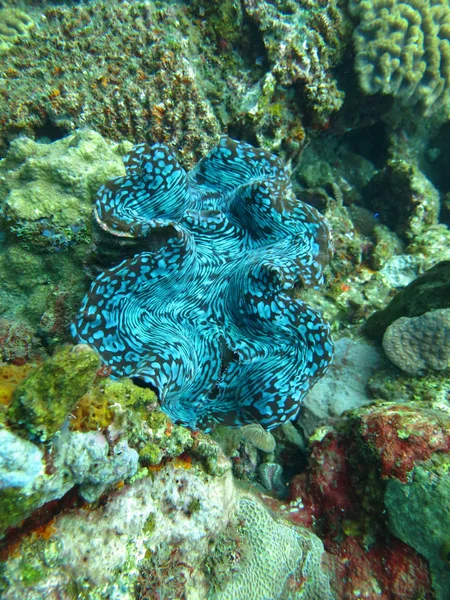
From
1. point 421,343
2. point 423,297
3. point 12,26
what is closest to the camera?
point 421,343

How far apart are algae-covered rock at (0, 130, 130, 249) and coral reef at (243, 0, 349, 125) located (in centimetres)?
250

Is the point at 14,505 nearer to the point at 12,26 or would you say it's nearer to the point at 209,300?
the point at 209,300

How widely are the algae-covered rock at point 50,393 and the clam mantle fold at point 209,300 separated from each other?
2.00 feet

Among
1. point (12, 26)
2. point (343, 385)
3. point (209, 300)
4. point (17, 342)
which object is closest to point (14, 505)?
point (17, 342)

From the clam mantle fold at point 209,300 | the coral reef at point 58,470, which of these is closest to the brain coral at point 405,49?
the clam mantle fold at point 209,300

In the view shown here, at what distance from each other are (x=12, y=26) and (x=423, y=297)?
5.41 metres

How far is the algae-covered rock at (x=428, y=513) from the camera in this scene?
229cm

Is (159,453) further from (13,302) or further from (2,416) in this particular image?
(13,302)

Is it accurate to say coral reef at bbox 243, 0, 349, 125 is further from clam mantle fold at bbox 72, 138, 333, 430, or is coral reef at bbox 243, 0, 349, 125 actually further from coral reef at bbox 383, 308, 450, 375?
coral reef at bbox 383, 308, 450, 375

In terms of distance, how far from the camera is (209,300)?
106 inches

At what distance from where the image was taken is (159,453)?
73.8 inches

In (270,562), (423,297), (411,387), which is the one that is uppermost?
(423,297)

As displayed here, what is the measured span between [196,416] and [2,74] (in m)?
3.69

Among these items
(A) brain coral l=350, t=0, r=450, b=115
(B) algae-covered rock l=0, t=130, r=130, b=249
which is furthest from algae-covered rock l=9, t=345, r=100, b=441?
(A) brain coral l=350, t=0, r=450, b=115
